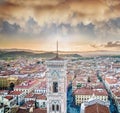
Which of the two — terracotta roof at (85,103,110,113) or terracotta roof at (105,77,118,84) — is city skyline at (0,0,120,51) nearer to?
terracotta roof at (105,77,118,84)

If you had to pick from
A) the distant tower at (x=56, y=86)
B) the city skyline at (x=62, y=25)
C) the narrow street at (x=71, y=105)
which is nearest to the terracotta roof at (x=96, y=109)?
the narrow street at (x=71, y=105)

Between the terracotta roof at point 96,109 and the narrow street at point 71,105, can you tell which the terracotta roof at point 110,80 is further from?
the narrow street at point 71,105

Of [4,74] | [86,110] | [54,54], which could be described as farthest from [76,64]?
[4,74]

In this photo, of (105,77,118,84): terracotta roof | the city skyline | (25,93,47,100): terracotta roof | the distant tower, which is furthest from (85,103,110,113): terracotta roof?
the city skyline

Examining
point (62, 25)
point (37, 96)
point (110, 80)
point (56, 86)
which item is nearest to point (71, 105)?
point (37, 96)

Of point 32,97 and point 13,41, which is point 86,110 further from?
point 13,41

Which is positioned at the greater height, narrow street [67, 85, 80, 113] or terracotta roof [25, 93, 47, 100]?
terracotta roof [25, 93, 47, 100]

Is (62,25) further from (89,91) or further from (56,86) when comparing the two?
(89,91)
